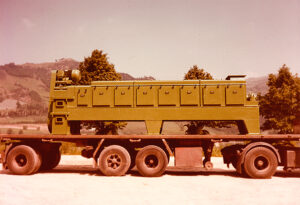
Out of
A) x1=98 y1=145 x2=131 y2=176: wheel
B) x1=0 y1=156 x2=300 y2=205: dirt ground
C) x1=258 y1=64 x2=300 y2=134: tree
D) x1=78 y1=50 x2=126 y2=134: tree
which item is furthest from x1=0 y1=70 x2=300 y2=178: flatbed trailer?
x1=258 y1=64 x2=300 y2=134: tree

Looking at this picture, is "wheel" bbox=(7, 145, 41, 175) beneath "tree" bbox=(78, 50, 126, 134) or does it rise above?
beneath

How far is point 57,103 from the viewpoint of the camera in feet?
36.7

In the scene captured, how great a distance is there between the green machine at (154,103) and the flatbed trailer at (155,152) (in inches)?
27.3

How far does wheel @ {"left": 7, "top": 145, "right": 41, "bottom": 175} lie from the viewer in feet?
34.2

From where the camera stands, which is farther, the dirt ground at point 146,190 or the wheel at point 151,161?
the wheel at point 151,161

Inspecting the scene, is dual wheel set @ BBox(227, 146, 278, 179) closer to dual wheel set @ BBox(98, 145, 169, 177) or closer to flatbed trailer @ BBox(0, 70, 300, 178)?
flatbed trailer @ BBox(0, 70, 300, 178)

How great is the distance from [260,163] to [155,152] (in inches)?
170

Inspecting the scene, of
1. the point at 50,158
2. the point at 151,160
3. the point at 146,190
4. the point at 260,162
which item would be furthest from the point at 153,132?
the point at 50,158

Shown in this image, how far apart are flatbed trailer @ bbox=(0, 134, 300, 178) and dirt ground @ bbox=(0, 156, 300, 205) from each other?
1.88ft

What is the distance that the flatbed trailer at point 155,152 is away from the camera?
9.97m

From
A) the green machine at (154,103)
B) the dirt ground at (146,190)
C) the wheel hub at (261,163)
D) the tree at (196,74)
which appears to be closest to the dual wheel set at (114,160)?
the dirt ground at (146,190)

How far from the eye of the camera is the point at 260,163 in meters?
9.92

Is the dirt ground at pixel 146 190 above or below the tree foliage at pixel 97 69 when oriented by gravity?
below

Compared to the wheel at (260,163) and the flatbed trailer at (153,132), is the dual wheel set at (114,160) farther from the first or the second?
the wheel at (260,163)
